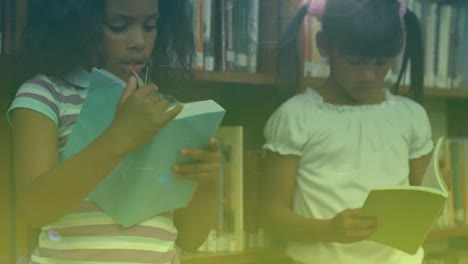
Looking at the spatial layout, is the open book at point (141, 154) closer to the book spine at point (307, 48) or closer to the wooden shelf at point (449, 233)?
the book spine at point (307, 48)

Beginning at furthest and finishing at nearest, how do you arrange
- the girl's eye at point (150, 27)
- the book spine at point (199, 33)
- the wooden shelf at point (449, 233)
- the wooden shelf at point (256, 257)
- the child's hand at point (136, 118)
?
1. the wooden shelf at point (449, 233)
2. the wooden shelf at point (256, 257)
3. the book spine at point (199, 33)
4. the girl's eye at point (150, 27)
5. the child's hand at point (136, 118)

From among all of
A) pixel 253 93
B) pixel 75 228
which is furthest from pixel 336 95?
pixel 75 228

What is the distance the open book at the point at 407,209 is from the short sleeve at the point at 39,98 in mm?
495

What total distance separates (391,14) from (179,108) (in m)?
0.51

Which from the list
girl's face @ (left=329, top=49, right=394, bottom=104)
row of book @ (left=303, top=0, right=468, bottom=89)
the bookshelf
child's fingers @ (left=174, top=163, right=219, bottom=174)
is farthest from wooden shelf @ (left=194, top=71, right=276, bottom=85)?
row of book @ (left=303, top=0, right=468, bottom=89)

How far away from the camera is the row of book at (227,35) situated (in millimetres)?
972

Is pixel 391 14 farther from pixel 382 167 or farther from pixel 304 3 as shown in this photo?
pixel 382 167

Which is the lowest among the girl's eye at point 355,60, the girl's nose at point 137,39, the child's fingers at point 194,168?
the child's fingers at point 194,168

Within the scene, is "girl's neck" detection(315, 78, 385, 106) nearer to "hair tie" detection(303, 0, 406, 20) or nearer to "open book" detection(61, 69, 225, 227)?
"hair tie" detection(303, 0, 406, 20)

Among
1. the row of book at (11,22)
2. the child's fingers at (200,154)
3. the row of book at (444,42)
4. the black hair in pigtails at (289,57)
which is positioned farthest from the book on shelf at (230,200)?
the row of book at (444,42)

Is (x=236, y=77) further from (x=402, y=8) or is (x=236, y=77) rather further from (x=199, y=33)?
(x=402, y=8)

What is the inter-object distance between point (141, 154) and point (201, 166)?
0.08 meters

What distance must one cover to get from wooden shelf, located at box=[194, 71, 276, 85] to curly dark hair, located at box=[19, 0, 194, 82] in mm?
127

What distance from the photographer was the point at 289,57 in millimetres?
1071
